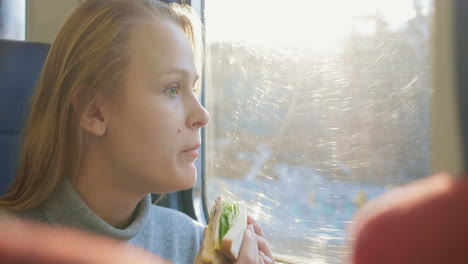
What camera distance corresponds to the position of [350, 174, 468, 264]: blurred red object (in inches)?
8.3

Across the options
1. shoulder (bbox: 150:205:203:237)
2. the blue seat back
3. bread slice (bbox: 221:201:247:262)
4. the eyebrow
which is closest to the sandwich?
bread slice (bbox: 221:201:247:262)

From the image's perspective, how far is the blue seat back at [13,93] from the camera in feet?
4.79

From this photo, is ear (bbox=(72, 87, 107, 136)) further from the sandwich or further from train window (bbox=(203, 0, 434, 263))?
train window (bbox=(203, 0, 434, 263))

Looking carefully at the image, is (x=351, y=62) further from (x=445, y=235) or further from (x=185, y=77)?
(x=445, y=235)

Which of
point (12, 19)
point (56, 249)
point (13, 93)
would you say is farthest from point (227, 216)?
point (12, 19)

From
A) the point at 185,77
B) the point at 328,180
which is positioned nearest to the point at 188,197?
the point at 328,180

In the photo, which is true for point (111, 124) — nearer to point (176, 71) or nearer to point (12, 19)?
point (176, 71)

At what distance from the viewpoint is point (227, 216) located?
1255mm

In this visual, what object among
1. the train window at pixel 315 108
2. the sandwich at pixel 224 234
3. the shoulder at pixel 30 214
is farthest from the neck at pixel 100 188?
the train window at pixel 315 108

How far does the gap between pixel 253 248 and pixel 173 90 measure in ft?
1.44

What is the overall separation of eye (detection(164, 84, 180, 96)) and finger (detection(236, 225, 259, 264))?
0.39 m

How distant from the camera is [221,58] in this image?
179 cm

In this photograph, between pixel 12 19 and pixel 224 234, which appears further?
pixel 12 19

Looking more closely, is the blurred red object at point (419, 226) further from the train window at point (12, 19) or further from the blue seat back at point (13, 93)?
the train window at point (12, 19)
